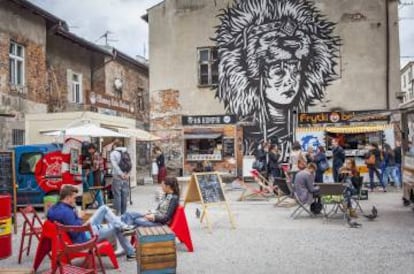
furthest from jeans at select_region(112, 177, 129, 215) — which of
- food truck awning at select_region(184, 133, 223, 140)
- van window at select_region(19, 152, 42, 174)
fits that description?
food truck awning at select_region(184, 133, 223, 140)

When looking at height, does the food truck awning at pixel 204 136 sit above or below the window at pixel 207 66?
below

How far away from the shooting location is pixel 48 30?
75.0 ft

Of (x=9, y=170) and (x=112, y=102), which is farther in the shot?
(x=112, y=102)

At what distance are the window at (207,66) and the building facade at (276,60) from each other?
45 mm

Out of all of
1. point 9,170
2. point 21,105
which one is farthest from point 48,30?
point 9,170

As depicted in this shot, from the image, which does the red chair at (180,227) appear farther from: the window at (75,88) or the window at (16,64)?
the window at (75,88)

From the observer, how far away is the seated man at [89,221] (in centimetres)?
725

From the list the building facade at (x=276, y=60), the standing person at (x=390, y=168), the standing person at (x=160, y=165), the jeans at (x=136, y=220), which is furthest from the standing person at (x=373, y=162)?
the jeans at (x=136, y=220)

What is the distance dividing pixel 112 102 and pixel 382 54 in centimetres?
1152

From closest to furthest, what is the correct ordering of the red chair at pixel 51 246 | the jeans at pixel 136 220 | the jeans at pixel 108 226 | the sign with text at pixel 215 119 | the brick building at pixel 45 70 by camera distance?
1. the red chair at pixel 51 246
2. the jeans at pixel 108 226
3. the jeans at pixel 136 220
4. the brick building at pixel 45 70
5. the sign with text at pixel 215 119

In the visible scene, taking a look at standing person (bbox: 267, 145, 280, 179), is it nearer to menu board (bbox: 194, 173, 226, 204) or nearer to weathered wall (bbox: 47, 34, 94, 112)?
menu board (bbox: 194, 173, 226, 204)

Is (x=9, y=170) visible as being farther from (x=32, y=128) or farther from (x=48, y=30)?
(x=48, y=30)

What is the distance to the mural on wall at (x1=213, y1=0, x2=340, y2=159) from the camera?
24797 millimetres

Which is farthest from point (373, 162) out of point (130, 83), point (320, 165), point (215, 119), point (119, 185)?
point (130, 83)
